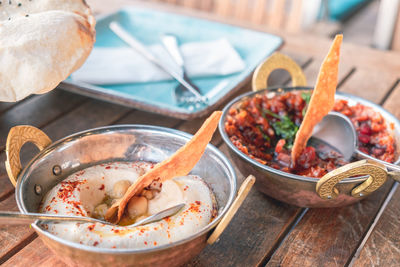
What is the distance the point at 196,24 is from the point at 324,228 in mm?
1053

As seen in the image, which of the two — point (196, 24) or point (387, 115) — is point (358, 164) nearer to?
point (387, 115)

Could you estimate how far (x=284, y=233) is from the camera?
830 mm

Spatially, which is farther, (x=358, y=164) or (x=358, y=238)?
(x=358, y=238)

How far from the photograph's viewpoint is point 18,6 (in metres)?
0.91

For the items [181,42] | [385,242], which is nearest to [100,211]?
[385,242]

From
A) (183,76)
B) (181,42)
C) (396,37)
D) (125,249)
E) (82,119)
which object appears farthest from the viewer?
(396,37)

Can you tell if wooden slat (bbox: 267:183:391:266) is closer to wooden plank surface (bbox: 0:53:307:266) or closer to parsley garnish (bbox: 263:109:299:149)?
wooden plank surface (bbox: 0:53:307:266)

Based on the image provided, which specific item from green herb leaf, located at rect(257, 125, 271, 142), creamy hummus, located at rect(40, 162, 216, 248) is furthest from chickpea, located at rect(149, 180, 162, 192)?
green herb leaf, located at rect(257, 125, 271, 142)

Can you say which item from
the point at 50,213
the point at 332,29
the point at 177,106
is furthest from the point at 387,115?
the point at 332,29

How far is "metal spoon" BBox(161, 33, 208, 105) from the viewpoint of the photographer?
117cm

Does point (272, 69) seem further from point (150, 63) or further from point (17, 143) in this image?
point (17, 143)

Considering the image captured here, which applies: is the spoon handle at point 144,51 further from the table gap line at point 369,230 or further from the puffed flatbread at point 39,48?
the table gap line at point 369,230

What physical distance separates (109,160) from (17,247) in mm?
223

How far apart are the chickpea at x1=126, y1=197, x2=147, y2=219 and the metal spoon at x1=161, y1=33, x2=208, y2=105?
1.61ft
